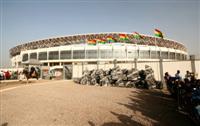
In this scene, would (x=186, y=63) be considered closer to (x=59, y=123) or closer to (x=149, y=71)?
(x=149, y=71)

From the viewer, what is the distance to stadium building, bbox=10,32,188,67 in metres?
54.2

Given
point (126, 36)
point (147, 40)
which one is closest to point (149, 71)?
point (126, 36)

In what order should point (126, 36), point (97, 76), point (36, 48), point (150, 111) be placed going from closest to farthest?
1. point (150, 111)
2. point (97, 76)
3. point (126, 36)
4. point (36, 48)

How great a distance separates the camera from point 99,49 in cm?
5400

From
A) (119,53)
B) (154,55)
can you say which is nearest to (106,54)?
(119,53)

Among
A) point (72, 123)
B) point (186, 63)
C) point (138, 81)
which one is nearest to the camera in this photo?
point (72, 123)

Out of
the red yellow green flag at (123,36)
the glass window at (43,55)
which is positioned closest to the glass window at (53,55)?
the glass window at (43,55)

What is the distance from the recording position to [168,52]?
61.4 m

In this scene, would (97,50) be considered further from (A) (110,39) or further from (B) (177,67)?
(B) (177,67)

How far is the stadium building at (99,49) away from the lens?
54.2 meters

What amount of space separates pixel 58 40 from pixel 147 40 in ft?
118

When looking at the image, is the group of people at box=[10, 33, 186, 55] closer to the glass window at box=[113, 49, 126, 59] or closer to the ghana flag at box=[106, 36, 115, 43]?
the ghana flag at box=[106, 36, 115, 43]

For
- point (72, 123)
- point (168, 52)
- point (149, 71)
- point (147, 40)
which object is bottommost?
point (72, 123)

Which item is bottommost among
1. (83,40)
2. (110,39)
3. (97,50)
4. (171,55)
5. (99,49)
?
(171,55)
